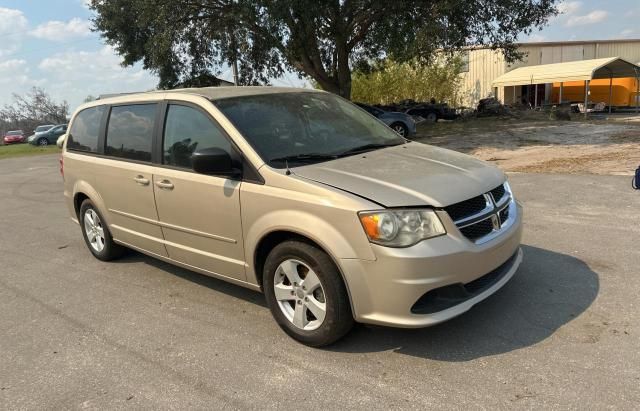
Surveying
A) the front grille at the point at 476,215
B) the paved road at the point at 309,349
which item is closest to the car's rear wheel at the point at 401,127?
the paved road at the point at 309,349

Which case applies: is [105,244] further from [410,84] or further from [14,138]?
Result: [14,138]

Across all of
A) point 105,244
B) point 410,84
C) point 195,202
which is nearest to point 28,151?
point 410,84

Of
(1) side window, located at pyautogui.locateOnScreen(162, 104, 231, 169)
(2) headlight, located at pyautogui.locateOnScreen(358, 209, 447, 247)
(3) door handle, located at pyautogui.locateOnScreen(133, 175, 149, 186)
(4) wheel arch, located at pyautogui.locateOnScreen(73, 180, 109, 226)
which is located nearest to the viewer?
(2) headlight, located at pyautogui.locateOnScreen(358, 209, 447, 247)

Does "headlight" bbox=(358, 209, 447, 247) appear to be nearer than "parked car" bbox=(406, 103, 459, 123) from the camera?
Yes

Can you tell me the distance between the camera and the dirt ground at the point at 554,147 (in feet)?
33.3

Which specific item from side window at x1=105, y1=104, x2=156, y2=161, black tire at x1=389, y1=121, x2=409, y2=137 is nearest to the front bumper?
side window at x1=105, y1=104, x2=156, y2=161

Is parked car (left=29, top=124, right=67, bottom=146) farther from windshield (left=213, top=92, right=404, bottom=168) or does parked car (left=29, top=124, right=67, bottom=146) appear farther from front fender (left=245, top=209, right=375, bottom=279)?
front fender (left=245, top=209, right=375, bottom=279)

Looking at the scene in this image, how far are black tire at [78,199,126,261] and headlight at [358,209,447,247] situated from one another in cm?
347

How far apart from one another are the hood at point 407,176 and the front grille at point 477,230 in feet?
0.63

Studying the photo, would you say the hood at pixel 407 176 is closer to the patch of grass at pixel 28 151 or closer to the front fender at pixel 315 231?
the front fender at pixel 315 231

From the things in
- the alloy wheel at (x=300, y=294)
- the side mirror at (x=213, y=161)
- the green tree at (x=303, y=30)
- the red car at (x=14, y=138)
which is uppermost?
the green tree at (x=303, y=30)

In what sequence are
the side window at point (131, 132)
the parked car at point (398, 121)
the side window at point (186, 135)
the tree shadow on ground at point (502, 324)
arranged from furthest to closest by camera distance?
the parked car at point (398, 121)
the side window at point (131, 132)
the side window at point (186, 135)
the tree shadow on ground at point (502, 324)

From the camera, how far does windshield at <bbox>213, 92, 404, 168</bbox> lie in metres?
3.84

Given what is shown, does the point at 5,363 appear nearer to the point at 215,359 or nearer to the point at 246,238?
the point at 215,359
